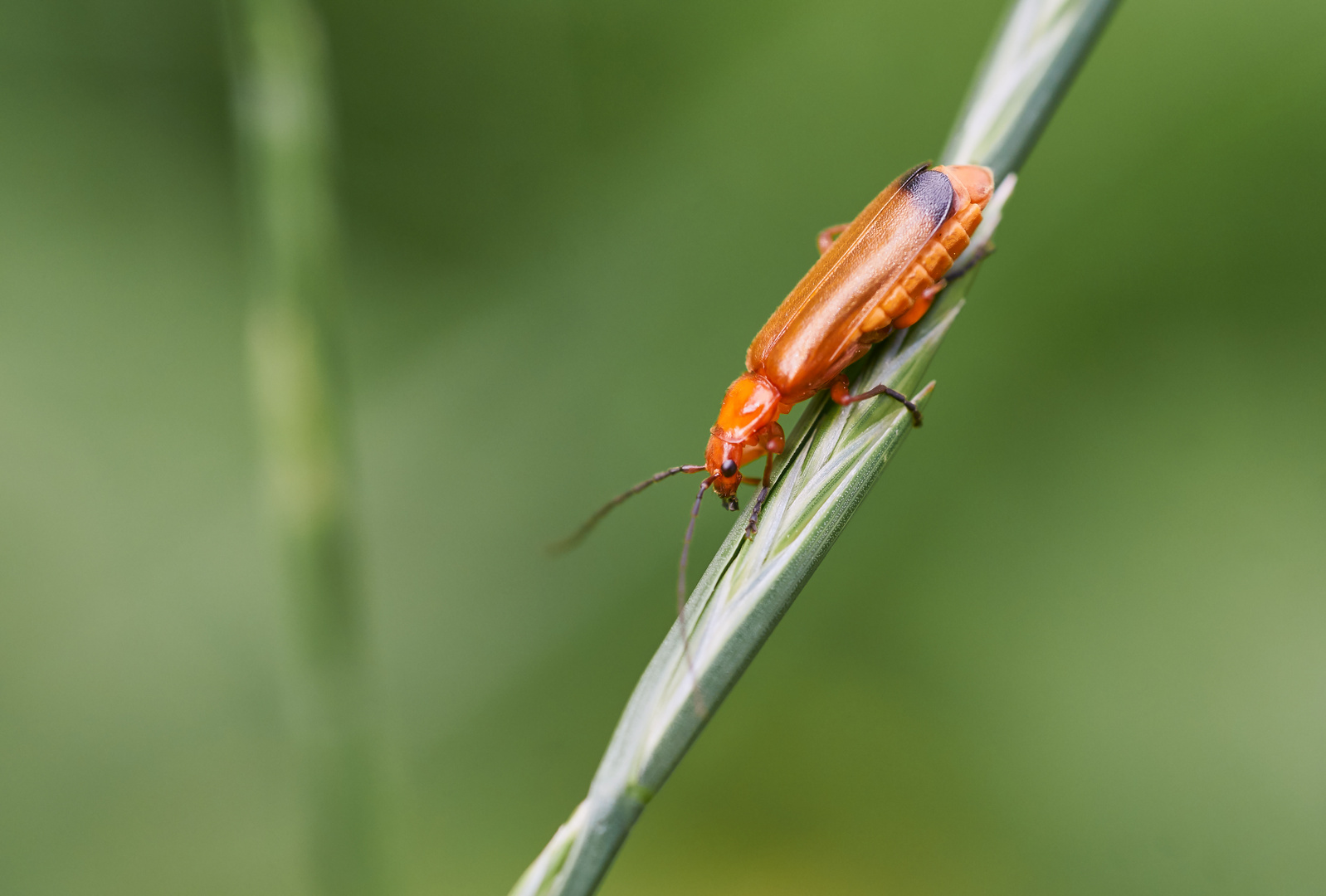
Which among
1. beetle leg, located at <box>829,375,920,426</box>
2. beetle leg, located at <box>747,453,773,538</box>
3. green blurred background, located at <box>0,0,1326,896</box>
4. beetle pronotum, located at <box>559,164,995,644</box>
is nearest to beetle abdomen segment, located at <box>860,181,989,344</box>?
beetle pronotum, located at <box>559,164,995,644</box>

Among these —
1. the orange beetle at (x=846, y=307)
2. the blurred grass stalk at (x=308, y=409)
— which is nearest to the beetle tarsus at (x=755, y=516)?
the orange beetle at (x=846, y=307)

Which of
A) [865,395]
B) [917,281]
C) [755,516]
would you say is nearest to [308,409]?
[755,516]

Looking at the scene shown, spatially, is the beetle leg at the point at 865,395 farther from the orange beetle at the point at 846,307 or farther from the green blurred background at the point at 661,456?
the green blurred background at the point at 661,456

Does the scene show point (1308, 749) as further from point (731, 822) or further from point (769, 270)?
point (769, 270)

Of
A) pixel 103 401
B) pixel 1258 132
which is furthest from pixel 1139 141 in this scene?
pixel 103 401

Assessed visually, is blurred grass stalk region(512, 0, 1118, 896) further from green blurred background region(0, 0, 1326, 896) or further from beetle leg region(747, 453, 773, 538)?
green blurred background region(0, 0, 1326, 896)
